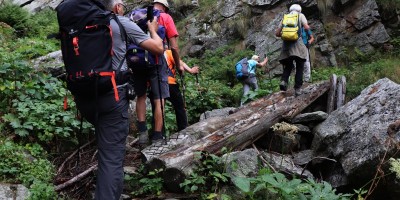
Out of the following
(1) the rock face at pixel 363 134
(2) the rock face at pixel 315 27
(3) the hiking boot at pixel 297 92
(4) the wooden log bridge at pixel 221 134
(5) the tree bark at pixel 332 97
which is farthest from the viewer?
(2) the rock face at pixel 315 27

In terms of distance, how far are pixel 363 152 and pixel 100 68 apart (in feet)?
10.2

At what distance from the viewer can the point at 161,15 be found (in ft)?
18.5

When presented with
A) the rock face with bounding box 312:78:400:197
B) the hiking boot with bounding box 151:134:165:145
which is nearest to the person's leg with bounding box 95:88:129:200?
the hiking boot with bounding box 151:134:165:145

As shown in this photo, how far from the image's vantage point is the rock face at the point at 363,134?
4492mm

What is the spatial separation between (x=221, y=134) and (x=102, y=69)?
2.19 meters

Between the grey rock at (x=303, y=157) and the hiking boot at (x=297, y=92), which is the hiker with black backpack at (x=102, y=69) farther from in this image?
the hiking boot at (x=297, y=92)

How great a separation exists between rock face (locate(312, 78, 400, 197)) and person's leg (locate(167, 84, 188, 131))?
77.4 inches

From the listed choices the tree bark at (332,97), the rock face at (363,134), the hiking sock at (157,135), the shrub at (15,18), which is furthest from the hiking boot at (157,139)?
the shrub at (15,18)

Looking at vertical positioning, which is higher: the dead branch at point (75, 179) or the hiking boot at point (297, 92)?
the hiking boot at point (297, 92)

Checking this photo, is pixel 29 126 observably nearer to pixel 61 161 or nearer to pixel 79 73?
pixel 61 161

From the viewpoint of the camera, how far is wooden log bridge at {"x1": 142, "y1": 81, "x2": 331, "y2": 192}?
4.34 metres

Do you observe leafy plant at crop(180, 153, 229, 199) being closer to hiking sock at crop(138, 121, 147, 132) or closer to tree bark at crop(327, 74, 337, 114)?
hiking sock at crop(138, 121, 147, 132)

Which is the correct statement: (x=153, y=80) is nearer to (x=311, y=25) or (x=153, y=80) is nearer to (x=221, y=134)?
(x=221, y=134)

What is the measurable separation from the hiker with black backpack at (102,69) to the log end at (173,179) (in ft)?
2.14
